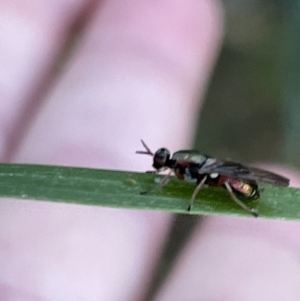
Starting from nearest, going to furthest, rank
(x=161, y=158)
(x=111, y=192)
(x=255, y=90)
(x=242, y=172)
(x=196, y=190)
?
(x=111, y=192), (x=196, y=190), (x=242, y=172), (x=161, y=158), (x=255, y=90)

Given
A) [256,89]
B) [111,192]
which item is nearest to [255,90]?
[256,89]

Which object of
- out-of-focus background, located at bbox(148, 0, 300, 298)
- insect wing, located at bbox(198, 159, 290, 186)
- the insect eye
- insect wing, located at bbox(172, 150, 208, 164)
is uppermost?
insect wing, located at bbox(198, 159, 290, 186)

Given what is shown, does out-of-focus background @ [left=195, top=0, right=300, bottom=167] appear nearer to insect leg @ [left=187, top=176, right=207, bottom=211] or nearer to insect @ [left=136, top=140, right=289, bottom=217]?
insect @ [left=136, top=140, right=289, bottom=217]

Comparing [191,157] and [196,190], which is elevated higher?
[196,190]

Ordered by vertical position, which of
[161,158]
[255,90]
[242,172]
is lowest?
[255,90]

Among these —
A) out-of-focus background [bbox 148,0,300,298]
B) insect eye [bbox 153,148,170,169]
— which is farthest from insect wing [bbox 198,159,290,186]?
out-of-focus background [bbox 148,0,300,298]

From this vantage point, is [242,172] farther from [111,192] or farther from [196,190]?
[111,192]

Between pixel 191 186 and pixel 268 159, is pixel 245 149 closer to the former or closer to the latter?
pixel 268 159

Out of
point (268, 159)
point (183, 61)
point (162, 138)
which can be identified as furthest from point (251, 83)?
point (162, 138)
